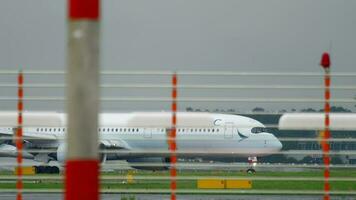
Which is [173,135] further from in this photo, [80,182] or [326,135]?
[80,182]

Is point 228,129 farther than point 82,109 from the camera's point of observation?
Yes

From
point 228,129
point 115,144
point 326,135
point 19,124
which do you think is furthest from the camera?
point 115,144

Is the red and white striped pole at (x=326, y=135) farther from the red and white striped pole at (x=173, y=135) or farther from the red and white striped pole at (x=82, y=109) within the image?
the red and white striped pole at (x=82, y=109)

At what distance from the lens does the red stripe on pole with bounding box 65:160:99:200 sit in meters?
3.77

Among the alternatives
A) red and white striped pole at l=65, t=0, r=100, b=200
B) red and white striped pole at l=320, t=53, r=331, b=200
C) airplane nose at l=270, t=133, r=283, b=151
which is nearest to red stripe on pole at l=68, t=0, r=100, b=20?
red and white striped pole at l=65, t=0, r=100, b=200

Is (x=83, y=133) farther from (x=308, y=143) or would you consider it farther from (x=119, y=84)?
(x=308, y=143)

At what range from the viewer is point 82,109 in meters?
3.73

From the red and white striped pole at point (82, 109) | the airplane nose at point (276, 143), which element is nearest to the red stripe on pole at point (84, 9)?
the red and white striped pole at point (82, 109)

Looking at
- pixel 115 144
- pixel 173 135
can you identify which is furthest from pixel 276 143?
pixel 115 144

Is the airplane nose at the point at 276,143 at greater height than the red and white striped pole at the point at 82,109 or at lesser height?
lesser

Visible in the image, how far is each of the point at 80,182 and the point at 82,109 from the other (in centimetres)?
30

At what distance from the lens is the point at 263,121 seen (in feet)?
30.8

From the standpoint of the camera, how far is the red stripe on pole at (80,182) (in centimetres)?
377

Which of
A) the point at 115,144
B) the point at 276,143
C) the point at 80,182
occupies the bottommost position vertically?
the point at 115,144
